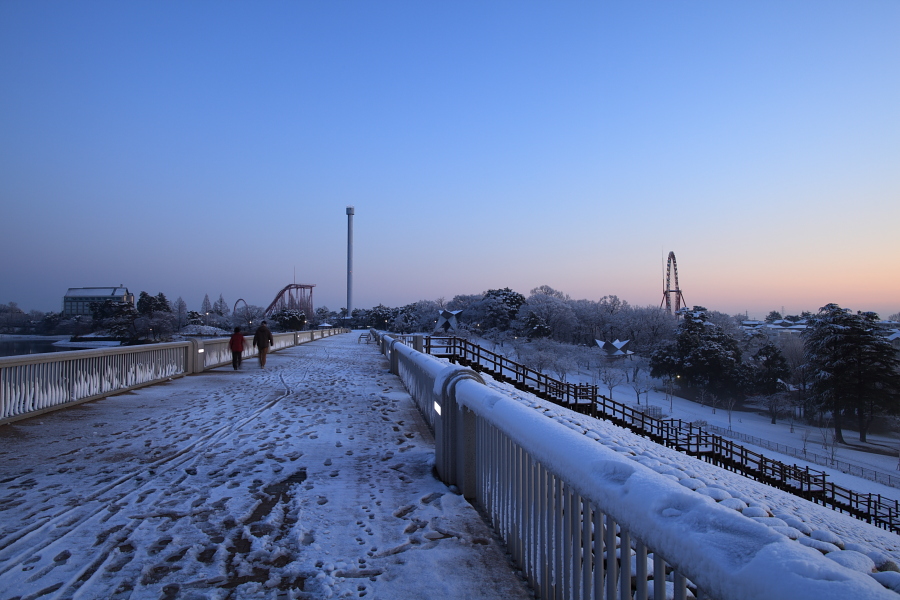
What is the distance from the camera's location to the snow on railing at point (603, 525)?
3.82ft

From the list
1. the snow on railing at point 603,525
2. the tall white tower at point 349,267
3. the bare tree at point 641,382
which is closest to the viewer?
the snow on railing at point 603,525

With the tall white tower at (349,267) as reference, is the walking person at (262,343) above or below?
below

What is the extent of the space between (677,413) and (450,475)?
189 feet

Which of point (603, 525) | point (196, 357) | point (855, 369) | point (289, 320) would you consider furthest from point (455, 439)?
point (289, 320)

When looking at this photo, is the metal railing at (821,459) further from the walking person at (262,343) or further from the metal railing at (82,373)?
the metal railing at (82,373)

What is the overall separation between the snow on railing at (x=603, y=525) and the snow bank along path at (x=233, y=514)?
14.5 inches

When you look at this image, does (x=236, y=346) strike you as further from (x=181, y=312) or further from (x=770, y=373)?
(x=181, y=312)

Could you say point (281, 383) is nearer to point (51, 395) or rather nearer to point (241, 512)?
point (51, 395)

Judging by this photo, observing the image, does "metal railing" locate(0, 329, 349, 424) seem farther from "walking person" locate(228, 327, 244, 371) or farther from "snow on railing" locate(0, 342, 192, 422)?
"walking person" locate(228, 327, 244, 371)

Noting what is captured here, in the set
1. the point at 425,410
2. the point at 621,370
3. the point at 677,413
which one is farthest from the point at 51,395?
the point at 621,370

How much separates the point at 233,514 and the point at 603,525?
3.12 m

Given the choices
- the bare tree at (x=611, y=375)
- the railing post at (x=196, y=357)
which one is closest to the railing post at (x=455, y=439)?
the railing post at (x=196, y=357)

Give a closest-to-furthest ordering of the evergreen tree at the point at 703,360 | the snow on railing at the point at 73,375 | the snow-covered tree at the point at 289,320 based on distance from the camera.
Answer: the snow on railing at the point at 73,375, the evergreen tree at the point at 703,360, the snow-covered tree at the point at 289,320

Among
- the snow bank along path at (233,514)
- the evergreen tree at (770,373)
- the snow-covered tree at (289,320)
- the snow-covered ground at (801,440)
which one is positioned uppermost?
the snow bank along path at (233,514)
